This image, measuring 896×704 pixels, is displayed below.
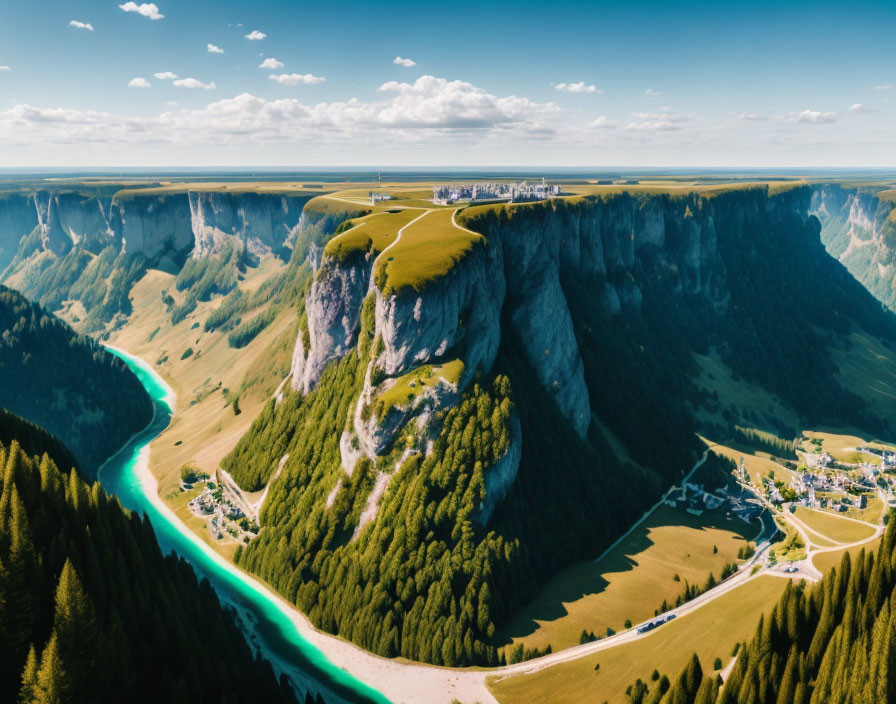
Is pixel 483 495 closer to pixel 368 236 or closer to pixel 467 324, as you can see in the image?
pixel 467 324

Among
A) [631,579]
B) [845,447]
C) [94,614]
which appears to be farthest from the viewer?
[845,447]

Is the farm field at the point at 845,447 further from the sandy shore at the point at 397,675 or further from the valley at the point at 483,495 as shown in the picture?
the sandy shore at the point at 397,675

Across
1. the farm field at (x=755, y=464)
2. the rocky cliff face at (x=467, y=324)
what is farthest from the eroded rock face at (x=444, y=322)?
the farm field at (x=755, y=464)

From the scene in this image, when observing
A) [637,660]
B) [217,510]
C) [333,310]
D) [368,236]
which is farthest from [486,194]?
[637,660]

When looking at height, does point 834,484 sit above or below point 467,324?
below

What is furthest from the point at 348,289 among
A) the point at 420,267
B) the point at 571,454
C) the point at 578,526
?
the point at 578,526

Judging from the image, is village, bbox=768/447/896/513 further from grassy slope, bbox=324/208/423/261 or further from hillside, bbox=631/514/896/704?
grassy slope, bbox=324/208/423/261

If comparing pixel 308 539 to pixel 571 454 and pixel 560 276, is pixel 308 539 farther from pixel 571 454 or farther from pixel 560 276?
pixel 560 276
